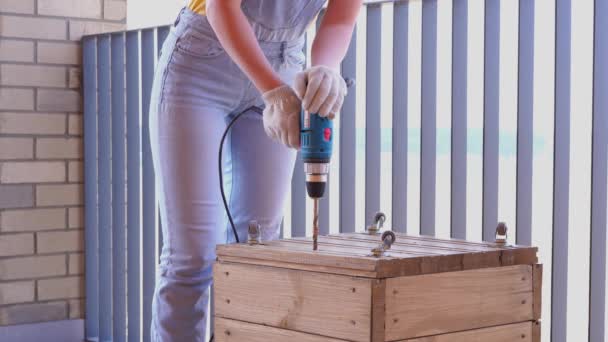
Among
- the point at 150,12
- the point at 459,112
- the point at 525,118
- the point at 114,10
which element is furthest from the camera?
the point at 150,12

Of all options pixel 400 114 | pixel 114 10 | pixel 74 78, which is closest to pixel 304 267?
pixel 400 114

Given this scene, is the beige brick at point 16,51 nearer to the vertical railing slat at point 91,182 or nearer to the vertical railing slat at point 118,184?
the vertical railing slat at point 91,182

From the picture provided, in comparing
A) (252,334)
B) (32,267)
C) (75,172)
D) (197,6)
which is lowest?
(32,267)

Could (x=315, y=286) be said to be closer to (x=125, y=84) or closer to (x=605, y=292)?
(x=605, y=292)

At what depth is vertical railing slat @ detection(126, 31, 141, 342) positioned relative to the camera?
321 cm

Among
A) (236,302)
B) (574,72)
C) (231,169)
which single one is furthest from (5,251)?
(574,72)

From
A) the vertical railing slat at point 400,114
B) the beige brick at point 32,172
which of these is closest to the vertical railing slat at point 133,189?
the beige brick at point 32,172

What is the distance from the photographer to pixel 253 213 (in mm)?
1873

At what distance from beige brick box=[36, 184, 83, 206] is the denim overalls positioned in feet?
5.15

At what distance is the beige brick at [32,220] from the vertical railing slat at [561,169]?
1.91 m

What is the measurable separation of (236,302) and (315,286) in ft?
0.63

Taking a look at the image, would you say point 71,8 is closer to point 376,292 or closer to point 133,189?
point 133,189

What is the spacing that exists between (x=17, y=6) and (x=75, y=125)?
0.46 metres

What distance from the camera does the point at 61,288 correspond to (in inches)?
133
